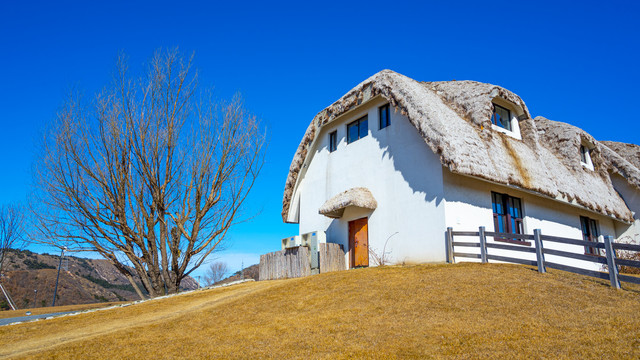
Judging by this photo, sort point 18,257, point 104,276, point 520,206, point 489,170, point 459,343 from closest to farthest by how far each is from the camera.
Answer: point 459,343, point 489,170, point 520,206, point 18,257, point 104,276

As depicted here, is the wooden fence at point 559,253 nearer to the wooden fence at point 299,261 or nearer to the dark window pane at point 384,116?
the wooden fence at point 299,261

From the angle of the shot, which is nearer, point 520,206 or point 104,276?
point 520,206

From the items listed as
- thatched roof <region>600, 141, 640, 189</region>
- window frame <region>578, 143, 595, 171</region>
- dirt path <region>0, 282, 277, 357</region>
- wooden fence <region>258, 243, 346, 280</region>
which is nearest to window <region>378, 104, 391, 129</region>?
wooden fence <region>258, 243, 346, 280</region>

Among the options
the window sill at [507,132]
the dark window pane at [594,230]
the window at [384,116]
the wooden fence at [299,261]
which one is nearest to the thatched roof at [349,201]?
the wooden fence at [299,261]

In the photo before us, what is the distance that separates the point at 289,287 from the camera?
10562mm

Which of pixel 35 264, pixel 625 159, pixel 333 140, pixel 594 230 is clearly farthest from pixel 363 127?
pixel 35 264

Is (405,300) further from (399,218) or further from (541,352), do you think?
(399,218)

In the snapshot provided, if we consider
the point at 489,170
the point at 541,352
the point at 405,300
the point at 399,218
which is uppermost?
the point at 489,170

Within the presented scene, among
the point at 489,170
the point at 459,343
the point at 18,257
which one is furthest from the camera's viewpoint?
the point at 18,257

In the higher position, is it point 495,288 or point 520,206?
point 520,206

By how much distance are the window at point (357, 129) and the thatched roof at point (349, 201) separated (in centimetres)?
226

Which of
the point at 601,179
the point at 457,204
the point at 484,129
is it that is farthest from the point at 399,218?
the point at 601,179

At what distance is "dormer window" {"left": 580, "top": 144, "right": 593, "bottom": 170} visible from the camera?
62.7 ft

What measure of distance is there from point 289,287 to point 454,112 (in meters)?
7.93
